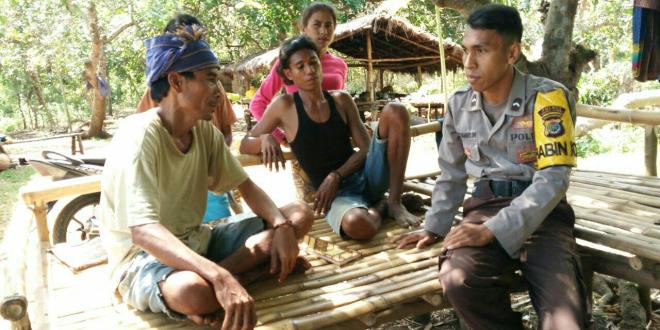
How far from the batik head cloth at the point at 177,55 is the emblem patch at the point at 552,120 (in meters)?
1.33

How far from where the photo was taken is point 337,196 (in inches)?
117

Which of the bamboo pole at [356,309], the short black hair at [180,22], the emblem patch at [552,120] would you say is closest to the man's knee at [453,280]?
the bamboo pole at [356,309]

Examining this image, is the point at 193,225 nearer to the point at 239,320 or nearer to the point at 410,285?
the point at 239,320

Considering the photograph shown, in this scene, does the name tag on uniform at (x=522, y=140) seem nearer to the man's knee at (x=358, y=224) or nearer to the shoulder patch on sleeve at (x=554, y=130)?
the shoulder patch on sleeve at (x=554, y=130)

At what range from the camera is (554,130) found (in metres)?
2.01

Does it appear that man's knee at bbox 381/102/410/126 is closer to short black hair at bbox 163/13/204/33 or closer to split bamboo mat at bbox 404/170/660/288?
split bamboo mat at bbox 404/170/660/288

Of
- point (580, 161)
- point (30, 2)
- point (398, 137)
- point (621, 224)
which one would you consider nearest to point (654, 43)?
point (621, 224)

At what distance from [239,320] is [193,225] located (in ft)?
2.06

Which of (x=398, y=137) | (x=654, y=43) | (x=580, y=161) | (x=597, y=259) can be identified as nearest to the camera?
(x=597, y=259)

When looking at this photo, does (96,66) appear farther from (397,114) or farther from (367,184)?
(397,114)

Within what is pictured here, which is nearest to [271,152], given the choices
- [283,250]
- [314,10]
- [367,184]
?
[367,184]

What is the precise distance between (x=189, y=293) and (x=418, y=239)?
1254mm

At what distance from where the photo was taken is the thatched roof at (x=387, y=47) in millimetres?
11180

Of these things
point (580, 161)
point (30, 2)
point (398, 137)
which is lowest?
point (580, 161)
